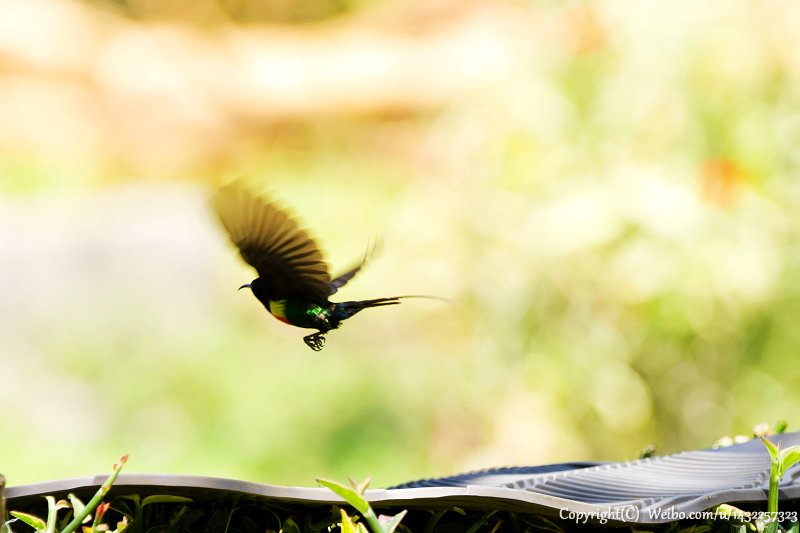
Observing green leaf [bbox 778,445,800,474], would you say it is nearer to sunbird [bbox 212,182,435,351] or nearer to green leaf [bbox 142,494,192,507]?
sunbird [bbox 212,182,435,351]

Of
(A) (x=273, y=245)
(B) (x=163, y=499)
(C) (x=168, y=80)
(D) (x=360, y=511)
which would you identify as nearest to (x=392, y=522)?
(D) (x=360, y=511)

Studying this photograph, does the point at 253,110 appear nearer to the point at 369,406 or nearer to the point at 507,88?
the point at 369,406

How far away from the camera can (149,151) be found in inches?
248

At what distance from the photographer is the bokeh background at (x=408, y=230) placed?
9.59ft

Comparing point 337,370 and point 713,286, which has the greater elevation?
point 337,370

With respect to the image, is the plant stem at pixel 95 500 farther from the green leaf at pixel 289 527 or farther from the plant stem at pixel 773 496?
the plant stem at pixel 773 496

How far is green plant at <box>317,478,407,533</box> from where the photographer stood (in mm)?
563

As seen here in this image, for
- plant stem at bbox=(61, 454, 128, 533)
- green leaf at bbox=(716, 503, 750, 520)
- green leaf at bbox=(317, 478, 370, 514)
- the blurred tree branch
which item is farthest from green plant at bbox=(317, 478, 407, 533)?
the blurred tree branch

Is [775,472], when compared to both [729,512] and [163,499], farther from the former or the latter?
[163,499]

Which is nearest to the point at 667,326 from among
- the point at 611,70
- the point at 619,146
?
the point at 619,146

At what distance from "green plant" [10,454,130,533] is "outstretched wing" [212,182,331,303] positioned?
196 millimetres

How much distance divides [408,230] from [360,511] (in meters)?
2.71

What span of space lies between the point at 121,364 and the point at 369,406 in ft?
3.67

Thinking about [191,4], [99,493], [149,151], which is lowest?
[99,493]
